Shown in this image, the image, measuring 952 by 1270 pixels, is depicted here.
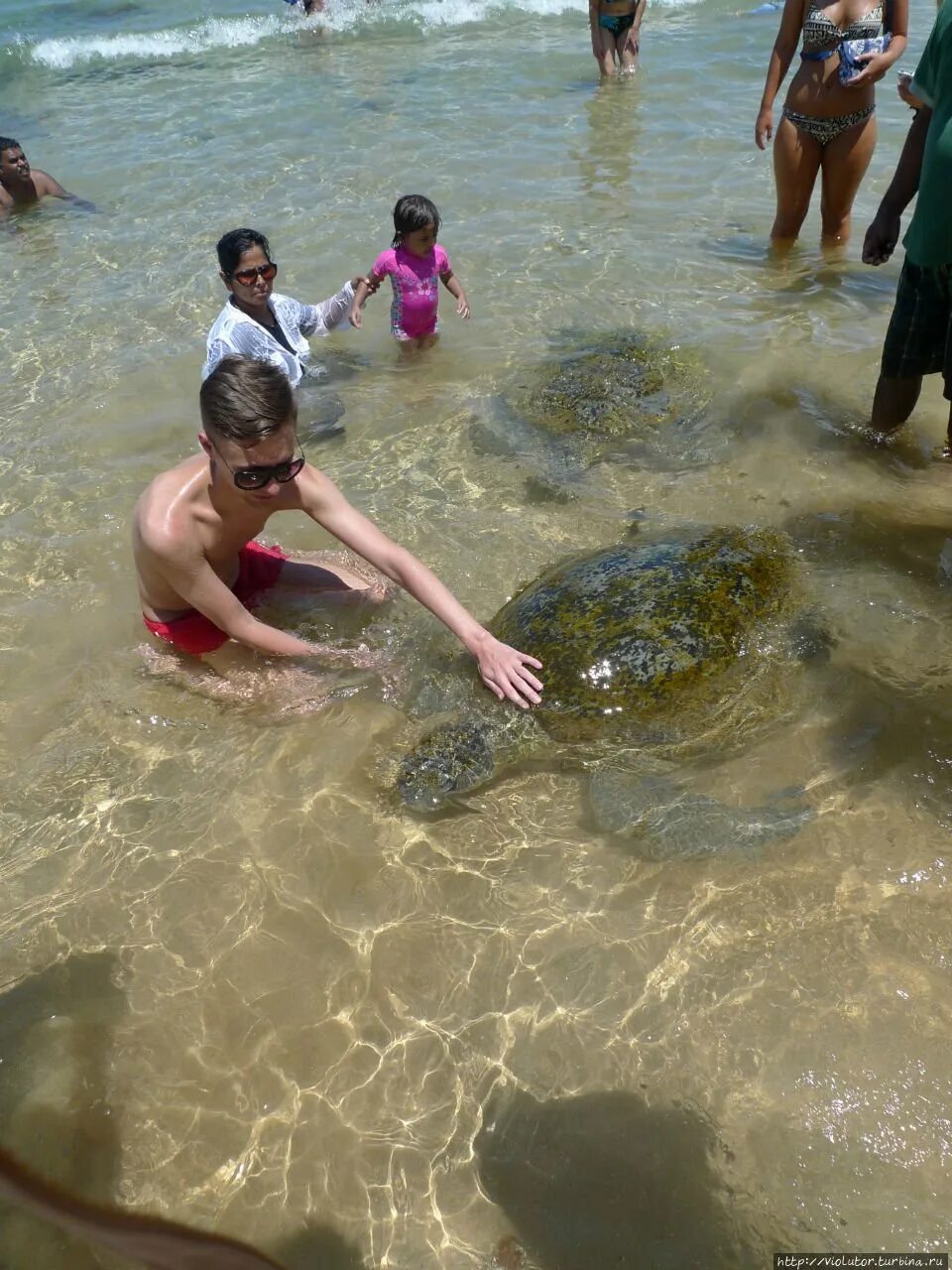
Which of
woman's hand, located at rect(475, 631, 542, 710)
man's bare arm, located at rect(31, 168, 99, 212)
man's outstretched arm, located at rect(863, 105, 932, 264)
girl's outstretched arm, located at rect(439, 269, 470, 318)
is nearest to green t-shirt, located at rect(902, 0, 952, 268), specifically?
man's outstretched arm, located at rect(863, 105, 932, 264)

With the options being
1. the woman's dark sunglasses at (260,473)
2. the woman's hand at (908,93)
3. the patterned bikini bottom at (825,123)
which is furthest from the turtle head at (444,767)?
the patterned bikini bottom at (825,123)

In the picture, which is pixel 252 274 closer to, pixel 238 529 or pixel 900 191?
pixel 238 529

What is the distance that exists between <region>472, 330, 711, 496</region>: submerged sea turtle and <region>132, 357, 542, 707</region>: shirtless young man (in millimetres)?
1520

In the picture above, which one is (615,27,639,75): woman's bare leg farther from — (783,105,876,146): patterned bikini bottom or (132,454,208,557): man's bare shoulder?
(132,454,208,557): man's bare shoulder

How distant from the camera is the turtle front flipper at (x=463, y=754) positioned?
10.0 ft

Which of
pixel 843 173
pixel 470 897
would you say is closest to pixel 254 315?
pixel 470 897

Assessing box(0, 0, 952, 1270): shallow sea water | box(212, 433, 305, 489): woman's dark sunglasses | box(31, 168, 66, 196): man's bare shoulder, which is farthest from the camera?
box(31, 168, 66, 196): man's bare shoulder

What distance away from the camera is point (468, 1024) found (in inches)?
97.4

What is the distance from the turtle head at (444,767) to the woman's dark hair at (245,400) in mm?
1235

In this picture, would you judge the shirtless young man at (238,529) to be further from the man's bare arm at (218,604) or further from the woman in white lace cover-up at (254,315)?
the woman in white lace cover-up at (254,315)

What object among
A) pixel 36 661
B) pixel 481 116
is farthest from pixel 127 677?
pixel 481 116

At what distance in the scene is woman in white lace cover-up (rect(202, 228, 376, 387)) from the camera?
184 inches

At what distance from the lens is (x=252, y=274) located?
4746mm

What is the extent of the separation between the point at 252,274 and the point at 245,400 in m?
2.33
